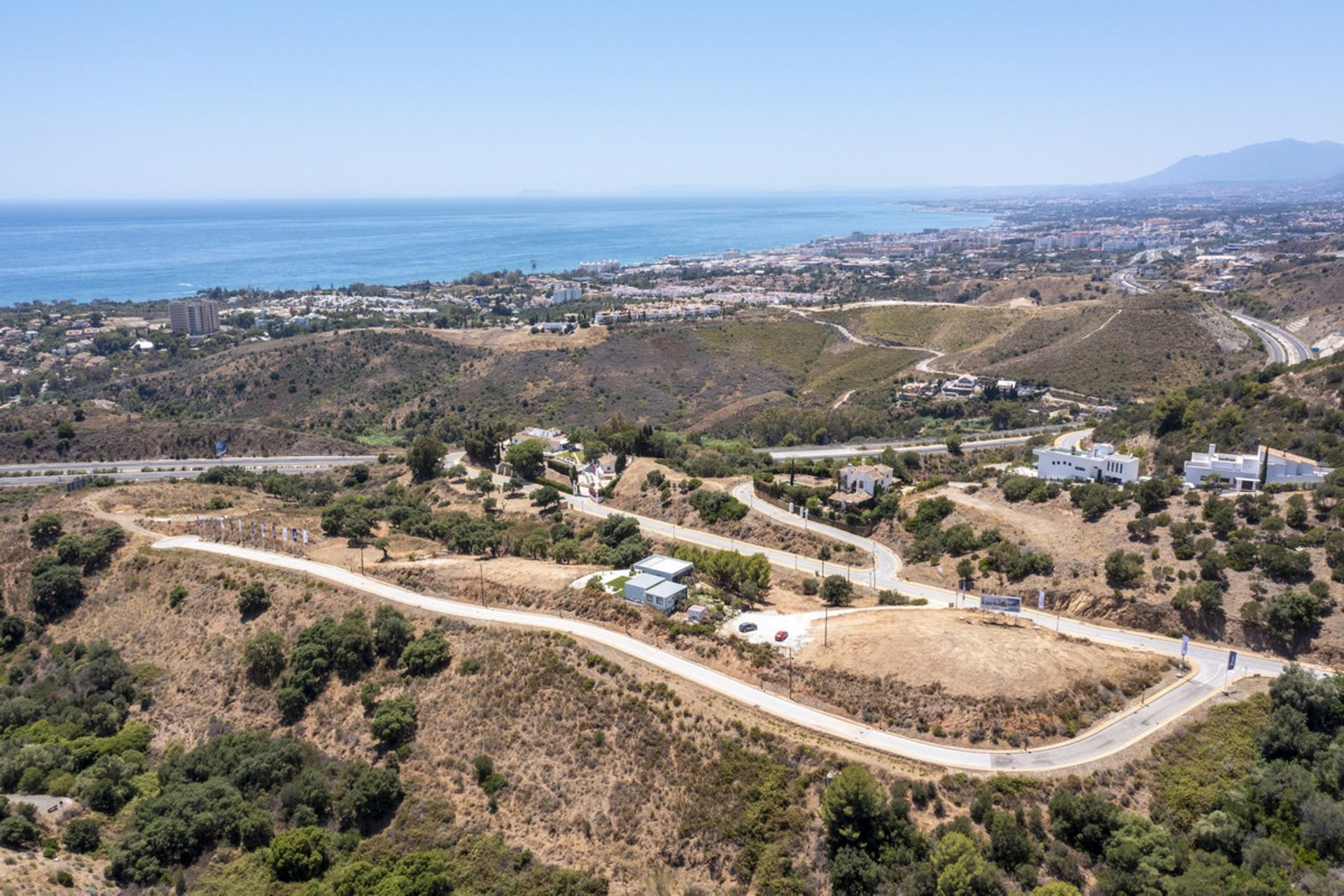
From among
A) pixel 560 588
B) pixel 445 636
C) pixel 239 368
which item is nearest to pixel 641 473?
pixel 560 588

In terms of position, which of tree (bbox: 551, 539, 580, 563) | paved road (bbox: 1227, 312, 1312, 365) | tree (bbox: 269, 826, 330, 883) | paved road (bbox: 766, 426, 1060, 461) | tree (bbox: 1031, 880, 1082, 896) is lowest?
tree (bbox: 269, 826, 330, 883)

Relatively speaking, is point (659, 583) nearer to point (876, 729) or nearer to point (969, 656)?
point (876, 729)

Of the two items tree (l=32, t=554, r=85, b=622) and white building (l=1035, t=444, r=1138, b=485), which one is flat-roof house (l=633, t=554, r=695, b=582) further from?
tree (l=32, t=554, r=85, b=622)

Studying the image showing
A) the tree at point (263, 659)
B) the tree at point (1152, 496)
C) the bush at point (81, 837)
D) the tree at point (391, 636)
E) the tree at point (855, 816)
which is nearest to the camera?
the tree at point (855, 816)

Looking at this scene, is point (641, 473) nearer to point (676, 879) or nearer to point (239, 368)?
point (676, 879)

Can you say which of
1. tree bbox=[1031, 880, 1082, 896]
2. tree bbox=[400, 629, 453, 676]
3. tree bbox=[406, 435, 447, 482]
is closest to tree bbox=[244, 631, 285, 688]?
tree bbox=[400, 629, 453, 676]

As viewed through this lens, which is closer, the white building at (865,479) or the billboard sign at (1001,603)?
the billboard sign at (1001,603)

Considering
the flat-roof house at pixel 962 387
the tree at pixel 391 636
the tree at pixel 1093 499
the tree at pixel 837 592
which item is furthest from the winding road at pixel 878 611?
the flat-roof house at pixel 962 387

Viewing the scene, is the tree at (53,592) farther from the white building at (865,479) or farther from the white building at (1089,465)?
the white building at (1089,465)
